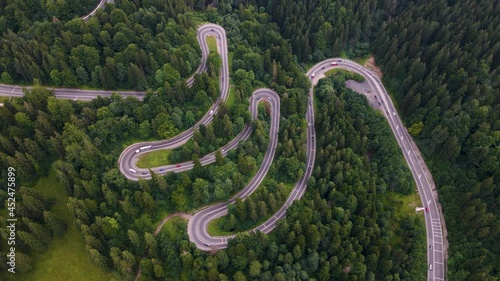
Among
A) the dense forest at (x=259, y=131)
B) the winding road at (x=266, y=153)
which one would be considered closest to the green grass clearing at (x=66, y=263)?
the dense forest at (x=259, y=131)

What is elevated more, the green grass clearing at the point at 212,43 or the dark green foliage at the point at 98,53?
the green grass clearing at the point at 212,43

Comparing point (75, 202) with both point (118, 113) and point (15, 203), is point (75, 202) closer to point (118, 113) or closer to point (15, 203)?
point (15, 203)

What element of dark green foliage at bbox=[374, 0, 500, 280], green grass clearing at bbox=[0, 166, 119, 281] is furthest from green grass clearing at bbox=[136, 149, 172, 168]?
dark green foliage at bbox=[374, 0, 500, 280]

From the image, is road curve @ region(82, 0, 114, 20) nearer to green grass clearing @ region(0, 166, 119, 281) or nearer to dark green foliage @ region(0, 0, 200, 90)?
dark green foliage @ region(0, 0, 200, 90)

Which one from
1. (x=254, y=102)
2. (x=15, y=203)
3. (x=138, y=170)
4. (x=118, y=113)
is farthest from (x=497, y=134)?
(x=15, y=203)

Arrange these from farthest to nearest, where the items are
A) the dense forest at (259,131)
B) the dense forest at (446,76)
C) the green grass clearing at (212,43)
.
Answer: the green grass clearing at (212,43)
the dense forest at (446,76)
the dense forest at (259,131)

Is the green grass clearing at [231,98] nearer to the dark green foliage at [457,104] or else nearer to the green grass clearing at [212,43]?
the green grass clearing at [212,43]

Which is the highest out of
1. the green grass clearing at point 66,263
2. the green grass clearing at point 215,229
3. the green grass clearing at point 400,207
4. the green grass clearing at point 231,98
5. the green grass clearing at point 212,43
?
the green grass clearing at point 212,43
